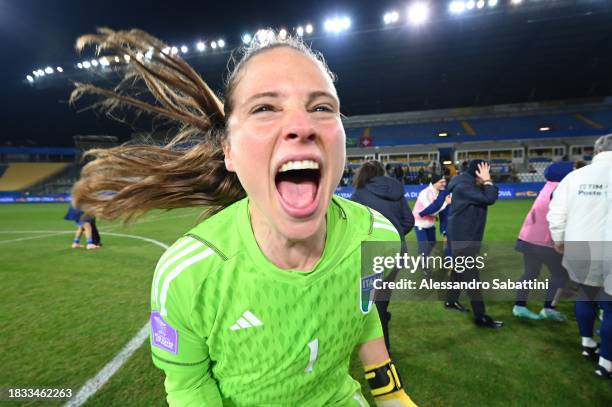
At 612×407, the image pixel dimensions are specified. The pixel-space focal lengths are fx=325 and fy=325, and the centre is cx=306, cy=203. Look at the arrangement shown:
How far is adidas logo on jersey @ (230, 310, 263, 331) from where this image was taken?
1214 mm

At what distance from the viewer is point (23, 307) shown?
4547mm

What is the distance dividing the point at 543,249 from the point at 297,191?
3.87 m

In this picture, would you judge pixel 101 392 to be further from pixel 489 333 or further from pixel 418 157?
pixel 418 157

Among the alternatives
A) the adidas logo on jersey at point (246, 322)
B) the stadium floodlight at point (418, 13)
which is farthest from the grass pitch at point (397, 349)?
the stadium floodlight at point (418, 13)

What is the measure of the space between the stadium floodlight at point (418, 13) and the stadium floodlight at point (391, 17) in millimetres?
866

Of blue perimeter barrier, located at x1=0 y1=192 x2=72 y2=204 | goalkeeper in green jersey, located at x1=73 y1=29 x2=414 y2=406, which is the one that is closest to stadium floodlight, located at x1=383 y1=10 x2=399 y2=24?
goalkeeper in green jersey, located at x1=73 y1=29 x2=414 y2=406

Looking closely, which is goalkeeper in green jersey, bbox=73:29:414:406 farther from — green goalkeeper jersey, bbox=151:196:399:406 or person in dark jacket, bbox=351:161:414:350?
person in dark jacket, bbox=351:161:414:350

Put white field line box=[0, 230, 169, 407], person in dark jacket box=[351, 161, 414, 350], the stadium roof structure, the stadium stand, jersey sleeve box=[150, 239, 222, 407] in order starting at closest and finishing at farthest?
jersey sleeve box=[150, 239, 222, 407] → white field line box=[0, 230, 169, 407] → person in dark jacket box=[351, 161, 414, 350] → the stadium roof structure → the stadium stand

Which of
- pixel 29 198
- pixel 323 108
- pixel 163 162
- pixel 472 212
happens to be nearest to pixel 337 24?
pixel 472 212

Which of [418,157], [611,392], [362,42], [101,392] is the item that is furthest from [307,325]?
[418,157]

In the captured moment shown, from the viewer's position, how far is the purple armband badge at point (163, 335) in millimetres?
1204

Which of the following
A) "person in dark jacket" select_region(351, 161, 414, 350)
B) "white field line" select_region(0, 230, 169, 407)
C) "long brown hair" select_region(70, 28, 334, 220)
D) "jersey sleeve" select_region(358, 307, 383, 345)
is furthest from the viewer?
"person in dark jacket" select_region(351, 161, 414, 350)

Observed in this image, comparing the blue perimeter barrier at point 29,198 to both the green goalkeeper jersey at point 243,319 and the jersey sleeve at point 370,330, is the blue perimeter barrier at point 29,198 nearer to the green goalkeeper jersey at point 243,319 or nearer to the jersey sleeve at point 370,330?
the green goalkeeper jersey at point 243,319

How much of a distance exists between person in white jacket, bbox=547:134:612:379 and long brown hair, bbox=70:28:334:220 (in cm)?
277
